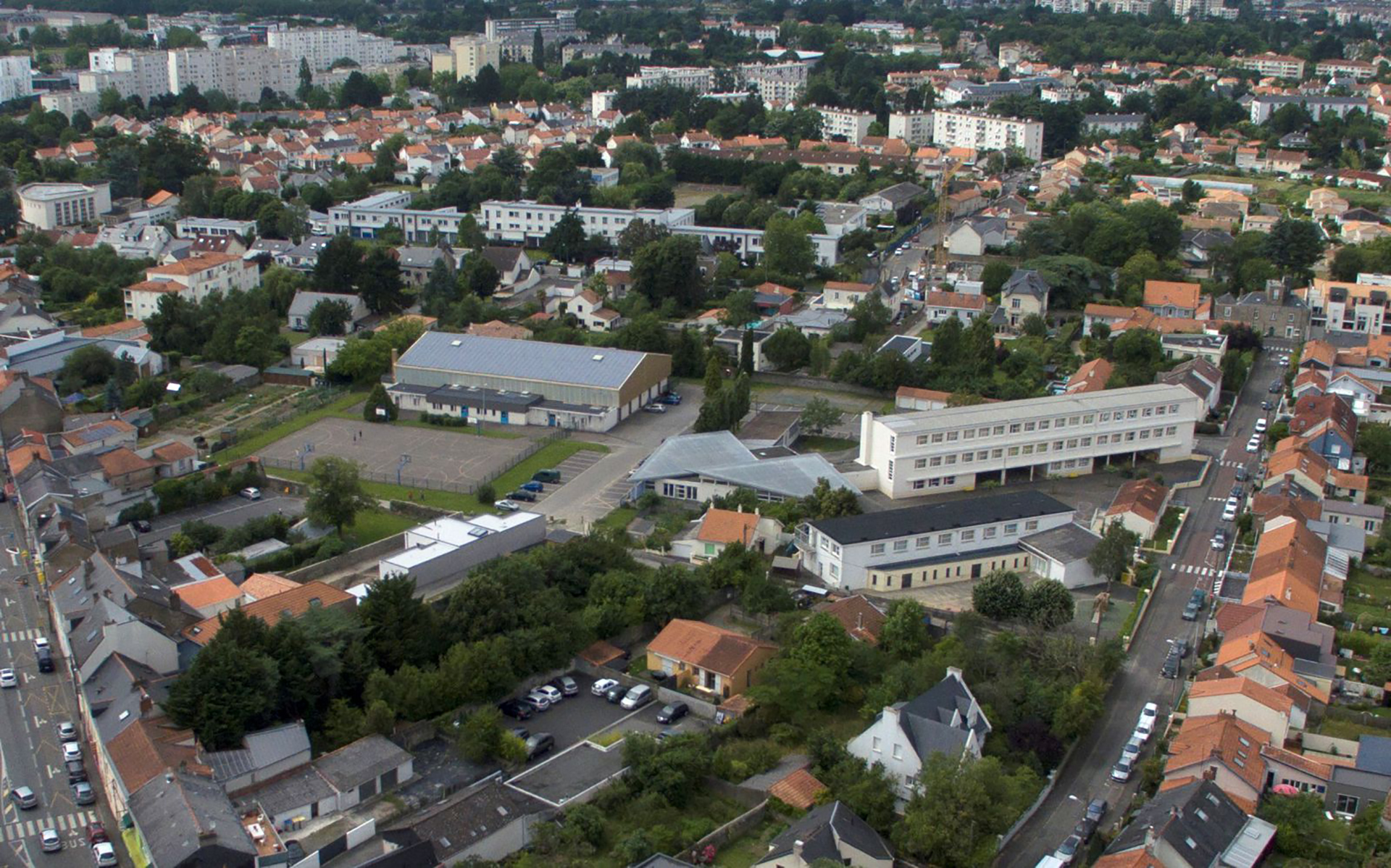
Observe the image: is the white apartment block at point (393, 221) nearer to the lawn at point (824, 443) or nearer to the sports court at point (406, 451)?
the sports court at point (406, 451)

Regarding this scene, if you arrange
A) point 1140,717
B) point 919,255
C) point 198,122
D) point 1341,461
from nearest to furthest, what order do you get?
point 1140,717 < point 1341,461 < point 919,255 < point 198,122

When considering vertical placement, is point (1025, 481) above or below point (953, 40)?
below

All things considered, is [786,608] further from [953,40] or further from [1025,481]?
[953,40]

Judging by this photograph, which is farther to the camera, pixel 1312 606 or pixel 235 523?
pixel 235 523

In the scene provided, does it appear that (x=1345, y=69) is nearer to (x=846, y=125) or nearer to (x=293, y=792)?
(x=846, y=125)

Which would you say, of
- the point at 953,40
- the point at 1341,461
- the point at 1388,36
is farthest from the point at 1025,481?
the point at 1388,36

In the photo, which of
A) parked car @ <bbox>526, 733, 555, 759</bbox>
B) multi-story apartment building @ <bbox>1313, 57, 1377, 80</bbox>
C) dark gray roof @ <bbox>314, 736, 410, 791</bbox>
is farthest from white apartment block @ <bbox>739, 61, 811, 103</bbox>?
dark gray roof @ <bbox>314, 736, 410, 791</bbox>

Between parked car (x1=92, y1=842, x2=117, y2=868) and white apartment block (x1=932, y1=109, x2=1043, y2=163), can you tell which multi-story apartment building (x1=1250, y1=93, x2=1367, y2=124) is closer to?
white apartment block (x1=932, y1=109, x2=1043, y2=163)
